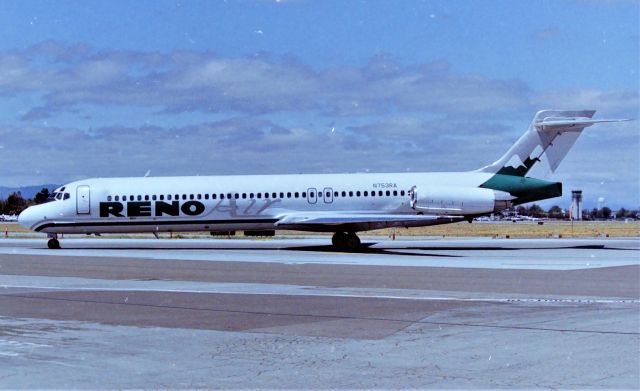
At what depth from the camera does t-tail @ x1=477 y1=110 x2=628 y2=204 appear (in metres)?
Result: 36.1

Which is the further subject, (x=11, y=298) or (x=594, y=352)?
(x=11, y=298)

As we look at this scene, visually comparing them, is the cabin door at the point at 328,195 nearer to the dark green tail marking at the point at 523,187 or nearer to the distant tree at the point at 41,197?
the dark green tail marking at the point at 523,187

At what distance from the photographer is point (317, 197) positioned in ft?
120

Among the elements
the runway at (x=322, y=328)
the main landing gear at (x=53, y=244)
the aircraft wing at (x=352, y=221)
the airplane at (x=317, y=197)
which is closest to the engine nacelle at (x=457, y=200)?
the airplane at (x=317, y=197)

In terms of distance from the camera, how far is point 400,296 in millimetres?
16188

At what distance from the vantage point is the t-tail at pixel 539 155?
1421 inches

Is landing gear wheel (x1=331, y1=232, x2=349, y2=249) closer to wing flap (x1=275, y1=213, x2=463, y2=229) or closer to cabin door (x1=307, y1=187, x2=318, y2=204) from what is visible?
wing flap (x1=275, y1=213, x2=463, y2=229)

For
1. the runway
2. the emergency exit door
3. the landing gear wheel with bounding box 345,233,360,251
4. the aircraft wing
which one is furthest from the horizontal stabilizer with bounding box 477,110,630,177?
the emergency exit door

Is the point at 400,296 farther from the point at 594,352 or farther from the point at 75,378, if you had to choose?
the point at 75,378

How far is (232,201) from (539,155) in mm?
13218

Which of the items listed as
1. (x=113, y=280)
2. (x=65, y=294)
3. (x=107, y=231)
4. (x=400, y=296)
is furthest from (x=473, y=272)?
(x=107, y=231)

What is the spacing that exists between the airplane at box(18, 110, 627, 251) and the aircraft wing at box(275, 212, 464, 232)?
0.05 meters

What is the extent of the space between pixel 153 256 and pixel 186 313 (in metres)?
18.5

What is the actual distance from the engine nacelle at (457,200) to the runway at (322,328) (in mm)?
11701
